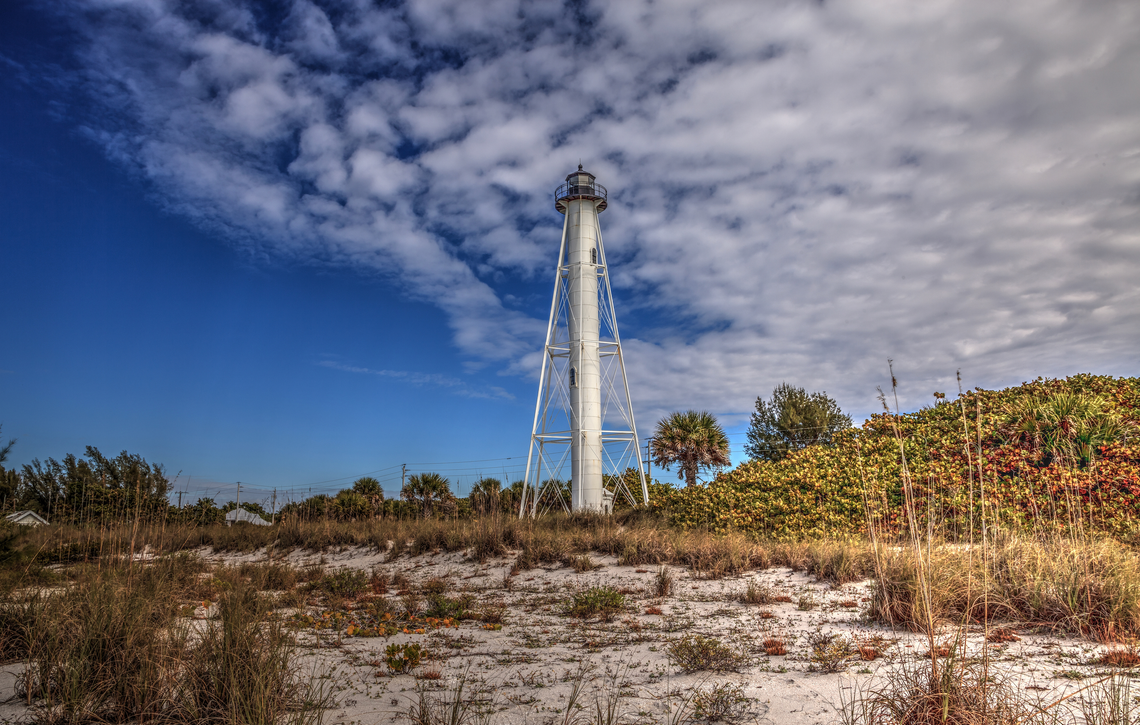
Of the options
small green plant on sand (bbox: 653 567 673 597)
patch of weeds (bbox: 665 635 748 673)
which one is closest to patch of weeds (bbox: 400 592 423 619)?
small green plant on sand (bbox: 653 567 673 597)

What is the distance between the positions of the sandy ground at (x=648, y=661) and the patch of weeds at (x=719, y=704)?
0.09 feet

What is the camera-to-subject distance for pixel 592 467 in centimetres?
2308

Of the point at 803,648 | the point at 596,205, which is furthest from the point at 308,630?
the point at 596,205

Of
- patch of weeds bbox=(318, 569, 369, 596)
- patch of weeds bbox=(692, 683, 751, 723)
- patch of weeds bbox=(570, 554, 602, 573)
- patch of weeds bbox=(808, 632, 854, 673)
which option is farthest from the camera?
patch of weeds bbox=(570, 554, 602, 573)

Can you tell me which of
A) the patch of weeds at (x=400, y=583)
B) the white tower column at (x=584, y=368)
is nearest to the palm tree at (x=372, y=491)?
the white tower column at (x=584, y=368)

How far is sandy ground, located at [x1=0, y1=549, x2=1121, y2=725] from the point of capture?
4.38 meters

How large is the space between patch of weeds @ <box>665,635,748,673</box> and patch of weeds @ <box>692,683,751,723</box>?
2.02 ft

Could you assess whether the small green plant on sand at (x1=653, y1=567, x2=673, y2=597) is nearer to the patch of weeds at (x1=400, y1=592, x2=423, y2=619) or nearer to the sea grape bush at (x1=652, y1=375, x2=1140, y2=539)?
the patch of weeds at (x1=400, y1=592, x2=423, y2=619)

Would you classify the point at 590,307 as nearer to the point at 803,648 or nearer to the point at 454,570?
the point at 454,570

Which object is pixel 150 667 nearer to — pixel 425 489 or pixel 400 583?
pixel 400 583

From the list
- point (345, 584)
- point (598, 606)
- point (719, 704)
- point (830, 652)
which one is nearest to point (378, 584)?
point (345, 584)

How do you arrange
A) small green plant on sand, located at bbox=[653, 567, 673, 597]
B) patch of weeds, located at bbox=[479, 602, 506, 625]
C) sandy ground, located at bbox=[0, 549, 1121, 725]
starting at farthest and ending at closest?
1. small green plant on sand, located at bbox=[653, 567, 673, 597]
2. patch of weeds, located at bbox=[479, 602, 506, 625]
3. sandy ground, located at bbox=[0, 549, 1121, 725]

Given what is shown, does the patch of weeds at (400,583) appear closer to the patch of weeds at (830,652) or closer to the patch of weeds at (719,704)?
the patch of weeds at (830,652)

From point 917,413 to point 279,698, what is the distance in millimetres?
19119
